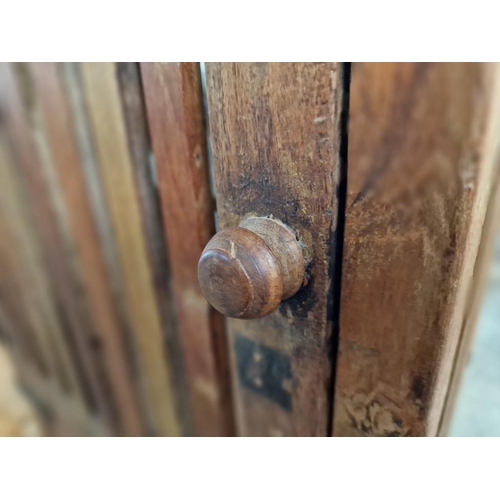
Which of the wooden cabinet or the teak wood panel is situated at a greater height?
the wooden cabinet

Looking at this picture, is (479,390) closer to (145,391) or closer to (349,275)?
(349,275)

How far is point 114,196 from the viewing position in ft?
1.81

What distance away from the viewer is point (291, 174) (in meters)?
0.27

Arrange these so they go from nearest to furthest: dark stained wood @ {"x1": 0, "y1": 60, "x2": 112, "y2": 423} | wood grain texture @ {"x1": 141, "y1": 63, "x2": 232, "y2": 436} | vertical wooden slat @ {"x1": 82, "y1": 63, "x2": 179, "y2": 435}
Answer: wood grain texture @ {"x1": 141, "y1": 63, "x2": 232, "y2": 436}, vertical wooden slat @ {"x1": 82, "y1": 63, "x2": 179, "y2": 435}, dark stained wood @ {"x1": 0, "y1": 60, "x2": 112, "y2": 423}

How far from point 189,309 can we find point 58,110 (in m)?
0.37

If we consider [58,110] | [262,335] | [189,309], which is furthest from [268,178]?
[58,110]

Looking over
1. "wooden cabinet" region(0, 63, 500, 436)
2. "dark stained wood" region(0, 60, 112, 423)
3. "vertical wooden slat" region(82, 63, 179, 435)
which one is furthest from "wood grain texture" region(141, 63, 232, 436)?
"dark stained wood" region(0, 60, 112, 423)

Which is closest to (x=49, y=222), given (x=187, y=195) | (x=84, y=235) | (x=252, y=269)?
(x=84, y=235)

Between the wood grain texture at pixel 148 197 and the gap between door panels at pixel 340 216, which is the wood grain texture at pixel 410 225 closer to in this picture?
the gap between door panels at pixel 340 216

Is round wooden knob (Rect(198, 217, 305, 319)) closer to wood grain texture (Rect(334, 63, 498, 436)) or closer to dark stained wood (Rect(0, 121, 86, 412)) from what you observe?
wood grain texture (Rect(334, 63, 498, 436))

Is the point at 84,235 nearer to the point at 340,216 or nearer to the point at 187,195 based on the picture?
the point at 187,195

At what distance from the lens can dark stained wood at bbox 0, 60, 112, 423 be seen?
0.64 m

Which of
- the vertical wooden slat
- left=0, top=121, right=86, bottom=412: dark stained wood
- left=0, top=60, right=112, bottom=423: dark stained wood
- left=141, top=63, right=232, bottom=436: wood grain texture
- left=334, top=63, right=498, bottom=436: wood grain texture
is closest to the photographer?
left=334, top=63, right=498, bottom=436: wood grain texture

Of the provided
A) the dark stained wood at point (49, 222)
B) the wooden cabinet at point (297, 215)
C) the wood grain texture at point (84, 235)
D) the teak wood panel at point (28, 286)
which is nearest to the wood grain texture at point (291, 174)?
the wooden cabinet at point (297, 215)
